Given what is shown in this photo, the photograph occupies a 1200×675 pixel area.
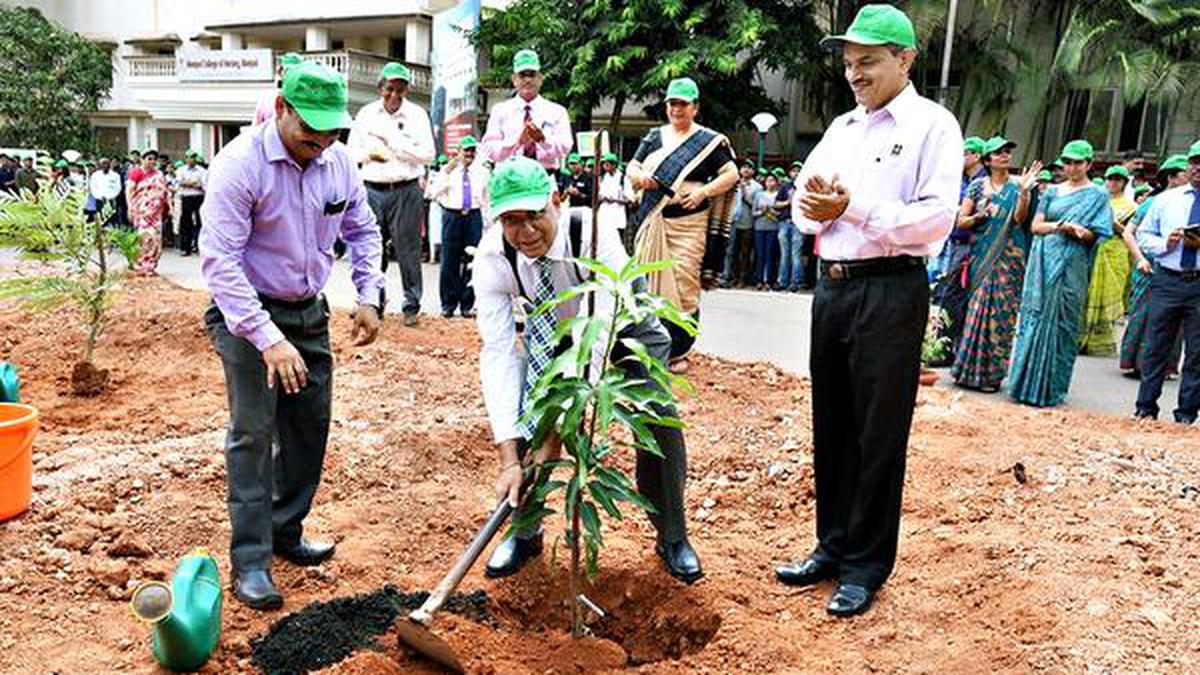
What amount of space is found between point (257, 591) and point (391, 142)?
13.1 feet

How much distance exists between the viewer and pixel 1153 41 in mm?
13352

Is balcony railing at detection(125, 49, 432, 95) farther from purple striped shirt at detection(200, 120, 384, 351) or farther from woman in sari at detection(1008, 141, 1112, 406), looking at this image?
purple striped shirt at detection(200, 120, 384, 351)

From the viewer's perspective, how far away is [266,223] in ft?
9.39

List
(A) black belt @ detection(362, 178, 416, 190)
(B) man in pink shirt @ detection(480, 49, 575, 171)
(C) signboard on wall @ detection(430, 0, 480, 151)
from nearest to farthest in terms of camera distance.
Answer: (B) man in pink shirt @ detection(480, 49, 575, 171) < (A) black belt @ detection(362, 178, 416, 190) < (C) signboard on wall @ detection(430, 0, 480, 151)

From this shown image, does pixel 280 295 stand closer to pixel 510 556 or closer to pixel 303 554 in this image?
pixel 303 554

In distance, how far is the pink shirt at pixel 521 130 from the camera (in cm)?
623

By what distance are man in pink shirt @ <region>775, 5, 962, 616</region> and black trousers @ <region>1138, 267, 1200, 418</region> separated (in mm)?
3645

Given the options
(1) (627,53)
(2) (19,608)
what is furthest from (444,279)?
(1) (627,53)

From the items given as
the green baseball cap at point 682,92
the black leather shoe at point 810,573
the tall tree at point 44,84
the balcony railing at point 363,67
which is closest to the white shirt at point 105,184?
the balcony railing at point 363,67

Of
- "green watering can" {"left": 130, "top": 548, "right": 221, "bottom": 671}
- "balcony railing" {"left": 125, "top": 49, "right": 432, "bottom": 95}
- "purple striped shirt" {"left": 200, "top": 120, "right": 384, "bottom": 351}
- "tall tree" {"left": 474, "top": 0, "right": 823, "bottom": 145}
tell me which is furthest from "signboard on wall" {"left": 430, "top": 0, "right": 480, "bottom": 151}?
"green watering can" {"left": 130, "top": 548, "right": 221, "bottom": 671}

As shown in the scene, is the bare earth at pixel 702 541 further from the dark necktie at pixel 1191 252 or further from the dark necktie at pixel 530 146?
the dark necktie at pixel 530 146

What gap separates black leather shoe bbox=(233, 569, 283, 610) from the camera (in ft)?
9.62

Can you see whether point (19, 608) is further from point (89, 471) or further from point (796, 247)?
point (796, 247)

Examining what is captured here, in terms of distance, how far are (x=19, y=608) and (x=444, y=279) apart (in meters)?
5.03
